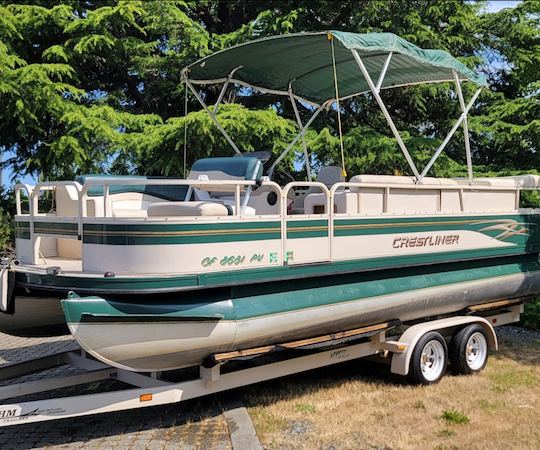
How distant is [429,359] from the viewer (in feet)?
21.5

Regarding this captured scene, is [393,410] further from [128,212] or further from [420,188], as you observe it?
[128,212]

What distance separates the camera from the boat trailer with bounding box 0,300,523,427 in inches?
178

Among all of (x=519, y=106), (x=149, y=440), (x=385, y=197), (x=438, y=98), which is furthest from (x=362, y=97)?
(x=149, y=440)

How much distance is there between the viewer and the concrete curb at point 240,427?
4.79 m

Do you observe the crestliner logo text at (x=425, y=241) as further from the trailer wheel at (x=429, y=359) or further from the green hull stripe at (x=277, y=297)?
the trailer wheel at (x=429, y=359)

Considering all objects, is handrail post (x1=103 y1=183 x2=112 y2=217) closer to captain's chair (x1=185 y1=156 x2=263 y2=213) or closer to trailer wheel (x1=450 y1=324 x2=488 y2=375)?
captain's chair (x1=185 y1=156 x2=263 y2=213)

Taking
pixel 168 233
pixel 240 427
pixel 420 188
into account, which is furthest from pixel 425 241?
pixel 168 233

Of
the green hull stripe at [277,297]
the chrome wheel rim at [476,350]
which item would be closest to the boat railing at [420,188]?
the green hull stripe at [277,297]

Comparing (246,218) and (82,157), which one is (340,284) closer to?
(246,218)

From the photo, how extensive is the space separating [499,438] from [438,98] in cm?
1073

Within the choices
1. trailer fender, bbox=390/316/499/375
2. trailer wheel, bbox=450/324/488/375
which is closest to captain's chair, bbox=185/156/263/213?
trailer fender, bbox=390/316/499/375

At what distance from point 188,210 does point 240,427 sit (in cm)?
188

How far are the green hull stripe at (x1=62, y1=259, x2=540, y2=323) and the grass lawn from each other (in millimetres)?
1020

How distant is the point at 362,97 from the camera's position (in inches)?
561
